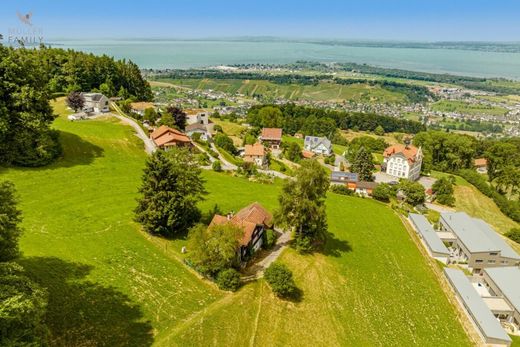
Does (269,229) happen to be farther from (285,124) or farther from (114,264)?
(285,124)

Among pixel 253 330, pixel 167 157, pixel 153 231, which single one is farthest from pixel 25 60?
pixel 253 330

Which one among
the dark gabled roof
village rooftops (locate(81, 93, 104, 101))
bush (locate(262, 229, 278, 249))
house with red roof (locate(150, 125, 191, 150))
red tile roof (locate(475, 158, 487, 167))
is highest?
village rooftops (locate(81, 93, 104, 101))

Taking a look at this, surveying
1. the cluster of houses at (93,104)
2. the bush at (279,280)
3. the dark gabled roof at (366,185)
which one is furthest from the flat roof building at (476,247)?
the cluster of houses at (93,104)

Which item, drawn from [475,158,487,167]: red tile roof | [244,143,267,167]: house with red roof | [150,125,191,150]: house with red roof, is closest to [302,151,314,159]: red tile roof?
[244,143,267,167]: house with red roof

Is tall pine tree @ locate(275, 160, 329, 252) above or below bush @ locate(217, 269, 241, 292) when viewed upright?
above

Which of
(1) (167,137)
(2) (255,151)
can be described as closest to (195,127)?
(2) (255,151)

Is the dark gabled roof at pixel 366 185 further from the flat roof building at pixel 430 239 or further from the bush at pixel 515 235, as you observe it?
the bush at pixel 515 235

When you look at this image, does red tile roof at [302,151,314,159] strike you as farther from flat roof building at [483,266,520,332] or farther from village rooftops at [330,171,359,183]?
flat roof building at [483,266,520,332]
